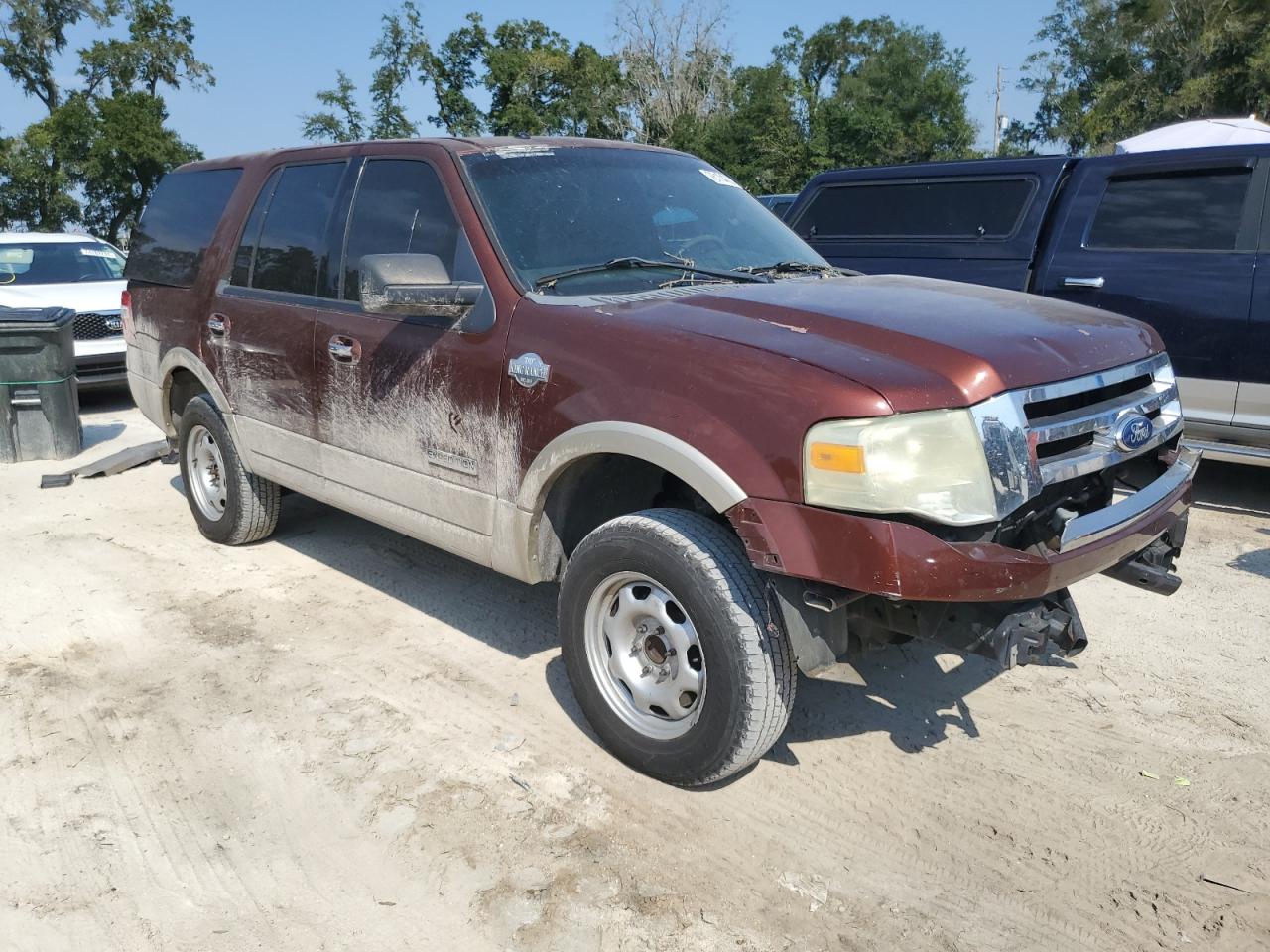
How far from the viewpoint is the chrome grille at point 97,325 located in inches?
384

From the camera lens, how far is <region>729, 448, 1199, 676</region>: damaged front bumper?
265 centimetres

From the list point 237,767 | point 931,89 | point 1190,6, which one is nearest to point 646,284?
point 237,767

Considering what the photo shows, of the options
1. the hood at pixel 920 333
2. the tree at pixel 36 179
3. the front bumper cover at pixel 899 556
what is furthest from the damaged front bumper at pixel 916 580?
the tree at pixel 36 179

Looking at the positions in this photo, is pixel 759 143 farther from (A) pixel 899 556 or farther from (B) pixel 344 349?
(A) pixel 899 556

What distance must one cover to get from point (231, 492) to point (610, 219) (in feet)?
9.15

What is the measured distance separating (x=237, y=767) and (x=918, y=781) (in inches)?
90.0

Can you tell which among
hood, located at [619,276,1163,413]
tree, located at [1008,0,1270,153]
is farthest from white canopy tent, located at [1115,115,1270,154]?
tree, located at [1008,0,1270,153]

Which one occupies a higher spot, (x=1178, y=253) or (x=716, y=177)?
(x=716, y=177)

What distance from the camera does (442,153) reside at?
4.06 meters

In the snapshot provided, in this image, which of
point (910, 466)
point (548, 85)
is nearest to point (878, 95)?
point (548, 85)

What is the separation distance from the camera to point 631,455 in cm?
317

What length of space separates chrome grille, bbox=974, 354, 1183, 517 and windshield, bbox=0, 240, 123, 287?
34.5 ft

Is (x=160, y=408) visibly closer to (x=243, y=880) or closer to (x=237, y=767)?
(x=237, y=767)

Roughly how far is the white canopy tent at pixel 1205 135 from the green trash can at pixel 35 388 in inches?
351
